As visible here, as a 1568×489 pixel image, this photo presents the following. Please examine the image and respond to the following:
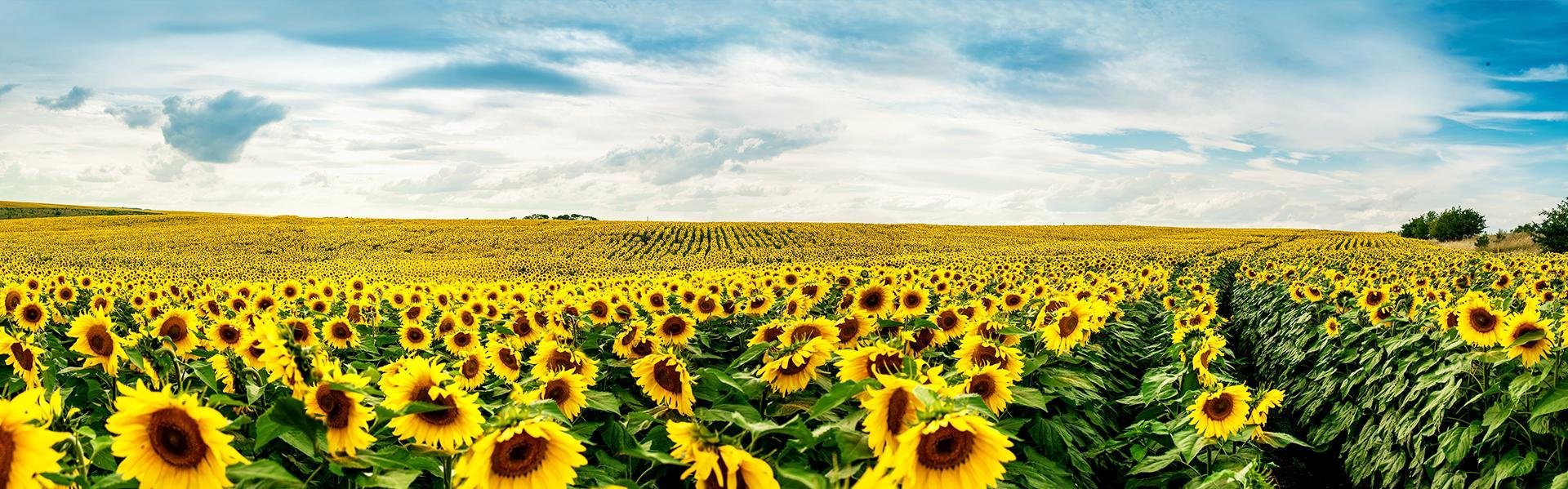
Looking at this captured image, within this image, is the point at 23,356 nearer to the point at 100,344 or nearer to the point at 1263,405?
the point at 100,344

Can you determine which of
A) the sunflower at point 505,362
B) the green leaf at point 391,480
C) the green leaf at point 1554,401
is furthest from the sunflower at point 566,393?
the green leaf at point 1554,401

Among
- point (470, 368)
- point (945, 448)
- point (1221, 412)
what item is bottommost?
point (1221, 412)

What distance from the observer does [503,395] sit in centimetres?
434

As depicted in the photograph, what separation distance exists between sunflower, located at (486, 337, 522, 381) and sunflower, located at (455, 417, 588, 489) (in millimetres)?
1874

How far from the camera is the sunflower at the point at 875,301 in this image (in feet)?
17.3

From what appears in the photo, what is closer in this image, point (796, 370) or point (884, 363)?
point (884, 363)

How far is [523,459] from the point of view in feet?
7.64

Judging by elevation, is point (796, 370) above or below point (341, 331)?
above

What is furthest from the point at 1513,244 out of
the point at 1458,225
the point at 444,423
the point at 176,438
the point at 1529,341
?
the point at 176,438

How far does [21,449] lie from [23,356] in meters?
2.65

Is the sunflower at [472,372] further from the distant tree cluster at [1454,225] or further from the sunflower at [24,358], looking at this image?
the distant tree cluster at [1454,225]

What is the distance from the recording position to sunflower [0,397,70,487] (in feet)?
7.06

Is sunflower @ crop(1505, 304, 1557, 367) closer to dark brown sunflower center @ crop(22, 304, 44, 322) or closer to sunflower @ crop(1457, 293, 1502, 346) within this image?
sunflower @ crop(1457, 293, 1502, 346)

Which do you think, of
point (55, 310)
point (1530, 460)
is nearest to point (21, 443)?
point (1530, 460)
